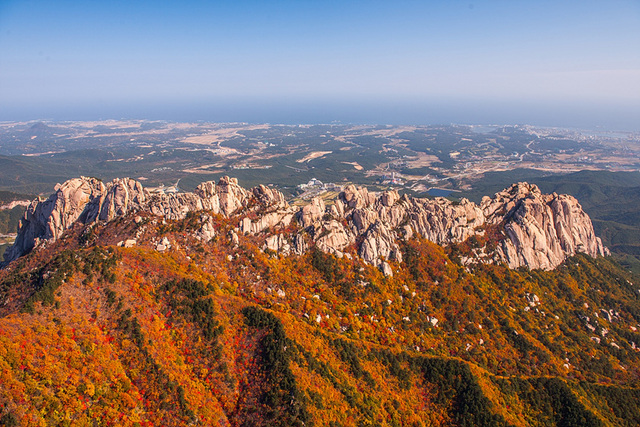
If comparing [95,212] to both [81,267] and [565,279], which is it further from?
[565,279]

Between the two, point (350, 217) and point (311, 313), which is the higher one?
point (350, 217)

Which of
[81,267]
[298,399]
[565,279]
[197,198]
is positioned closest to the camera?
[298,399]

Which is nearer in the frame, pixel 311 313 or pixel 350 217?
pixel 311 313

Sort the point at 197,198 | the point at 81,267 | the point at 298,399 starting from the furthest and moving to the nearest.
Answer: the point at 197,198, the point at 81,267, the point at 298,399

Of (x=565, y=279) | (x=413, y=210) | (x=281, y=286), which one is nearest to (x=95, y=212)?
(x=281, y=286)

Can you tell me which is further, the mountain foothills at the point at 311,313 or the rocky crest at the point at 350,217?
the rocky crest at the point at 350,217
